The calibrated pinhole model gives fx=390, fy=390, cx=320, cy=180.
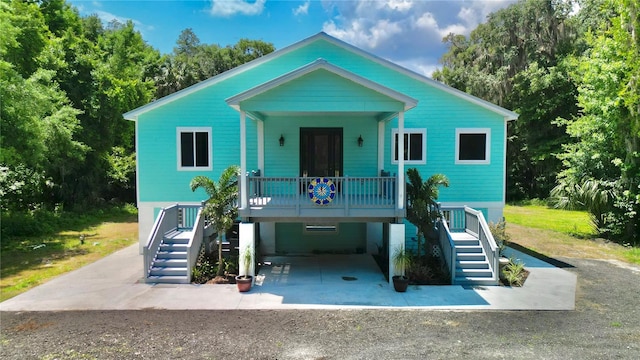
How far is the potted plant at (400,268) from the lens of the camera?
948cm

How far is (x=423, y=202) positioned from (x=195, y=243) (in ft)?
20.9

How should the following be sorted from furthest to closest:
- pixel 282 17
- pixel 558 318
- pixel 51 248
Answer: pixel 282 17 < pixel 51 248 < pixel 558 318

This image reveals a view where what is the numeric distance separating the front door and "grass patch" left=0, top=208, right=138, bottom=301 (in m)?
7.79

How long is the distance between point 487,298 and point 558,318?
1.55m

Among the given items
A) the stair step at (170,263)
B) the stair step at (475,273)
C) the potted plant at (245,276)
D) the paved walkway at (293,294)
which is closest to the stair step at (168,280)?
the paved walkway at (293,294)

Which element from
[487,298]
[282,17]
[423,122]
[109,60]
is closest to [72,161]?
[109,60]

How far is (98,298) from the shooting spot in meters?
8.90

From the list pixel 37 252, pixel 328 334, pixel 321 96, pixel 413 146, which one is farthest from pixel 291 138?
pixel 37 252

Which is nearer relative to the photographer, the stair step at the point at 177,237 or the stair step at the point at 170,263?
the stair step at the point at 170,263

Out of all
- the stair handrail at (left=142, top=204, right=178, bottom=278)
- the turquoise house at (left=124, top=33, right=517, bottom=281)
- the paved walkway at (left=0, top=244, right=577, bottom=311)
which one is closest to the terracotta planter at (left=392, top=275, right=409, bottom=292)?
the paved walkway at (left=0, top=244, right=577, bottom=311)

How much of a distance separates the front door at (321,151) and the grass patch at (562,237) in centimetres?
825

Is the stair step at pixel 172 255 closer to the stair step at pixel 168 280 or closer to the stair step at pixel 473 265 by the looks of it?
the stair step at pixel 168 280

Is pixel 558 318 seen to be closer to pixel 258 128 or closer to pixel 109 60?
pixel 258 128

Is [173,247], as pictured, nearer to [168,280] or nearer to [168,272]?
[168,272]
